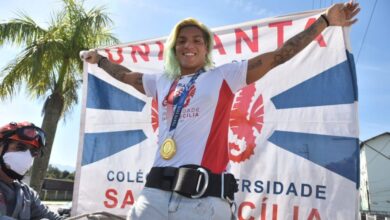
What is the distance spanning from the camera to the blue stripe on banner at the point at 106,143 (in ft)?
14.6

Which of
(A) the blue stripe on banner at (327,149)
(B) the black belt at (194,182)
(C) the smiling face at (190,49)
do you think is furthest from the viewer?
(A) the blue stripe on banner at (327,149)

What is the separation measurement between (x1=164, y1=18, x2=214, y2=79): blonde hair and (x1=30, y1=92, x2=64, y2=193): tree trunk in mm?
6944

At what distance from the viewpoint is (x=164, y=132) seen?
8.71 feet

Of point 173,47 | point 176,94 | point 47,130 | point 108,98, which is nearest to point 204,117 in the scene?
→ point 176,94

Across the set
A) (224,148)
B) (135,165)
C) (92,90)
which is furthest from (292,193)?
(92,90)

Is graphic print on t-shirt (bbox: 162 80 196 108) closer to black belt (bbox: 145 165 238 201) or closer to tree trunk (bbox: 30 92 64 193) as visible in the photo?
black belt (bbox: 145 165 238 201)

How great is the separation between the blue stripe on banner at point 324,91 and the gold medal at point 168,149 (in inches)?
63.5

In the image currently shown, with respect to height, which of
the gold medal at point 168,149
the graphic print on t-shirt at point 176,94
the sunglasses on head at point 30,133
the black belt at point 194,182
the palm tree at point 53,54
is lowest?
the black belt at point 194,182

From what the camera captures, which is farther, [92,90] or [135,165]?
[92,90]

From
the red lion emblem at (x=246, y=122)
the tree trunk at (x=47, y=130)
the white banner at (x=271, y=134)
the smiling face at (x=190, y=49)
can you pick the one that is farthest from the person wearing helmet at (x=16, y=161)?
the tree trunk at (x=47, y=130)

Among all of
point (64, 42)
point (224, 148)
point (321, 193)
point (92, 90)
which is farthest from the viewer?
point (64, 42)

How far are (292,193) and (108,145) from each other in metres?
2.00

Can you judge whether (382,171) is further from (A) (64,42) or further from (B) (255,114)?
(B) (255,114)

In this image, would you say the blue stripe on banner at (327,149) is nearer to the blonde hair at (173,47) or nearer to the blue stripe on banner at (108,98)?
the blonde hair at (173,47)
